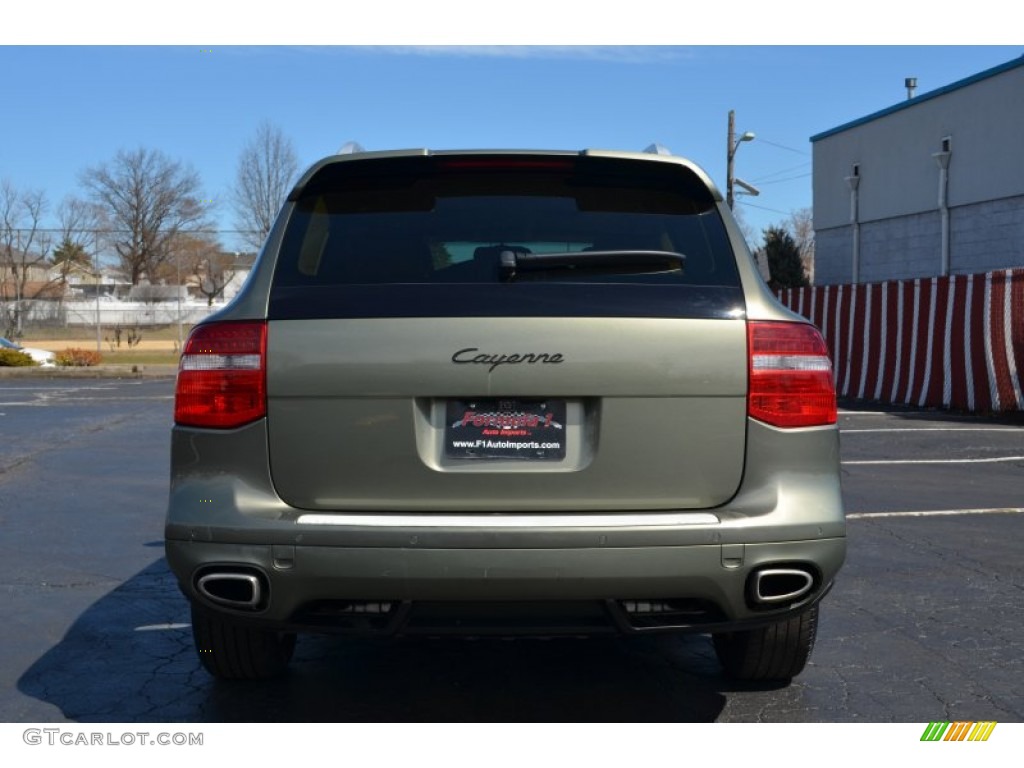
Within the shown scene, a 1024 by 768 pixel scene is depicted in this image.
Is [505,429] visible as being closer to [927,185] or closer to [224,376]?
[224,376]

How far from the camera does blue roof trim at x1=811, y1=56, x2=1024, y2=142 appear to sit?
979 inches

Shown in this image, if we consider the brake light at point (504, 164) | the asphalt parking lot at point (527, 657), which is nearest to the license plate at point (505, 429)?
the brake light at point (504, 164)

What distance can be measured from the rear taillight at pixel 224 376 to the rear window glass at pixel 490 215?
0.94 feet

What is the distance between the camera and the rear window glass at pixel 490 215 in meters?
3.54

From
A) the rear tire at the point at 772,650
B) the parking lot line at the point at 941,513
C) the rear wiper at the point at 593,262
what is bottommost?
the parking lot line at the point at 941,513

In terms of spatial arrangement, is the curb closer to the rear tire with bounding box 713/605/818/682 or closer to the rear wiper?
the rear tire with bounding box 713/605/818/682

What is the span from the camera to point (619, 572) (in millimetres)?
3166

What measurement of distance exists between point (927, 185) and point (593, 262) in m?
27.7

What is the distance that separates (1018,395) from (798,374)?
44.0 feet
